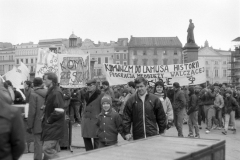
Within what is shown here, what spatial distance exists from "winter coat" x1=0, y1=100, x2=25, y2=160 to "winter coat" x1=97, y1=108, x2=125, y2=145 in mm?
4101

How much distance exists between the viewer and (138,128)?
7.40 metres

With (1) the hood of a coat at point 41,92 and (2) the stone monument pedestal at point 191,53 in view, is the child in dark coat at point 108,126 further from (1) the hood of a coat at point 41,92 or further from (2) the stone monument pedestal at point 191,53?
(2) the stone monument pedestal at point 191,53

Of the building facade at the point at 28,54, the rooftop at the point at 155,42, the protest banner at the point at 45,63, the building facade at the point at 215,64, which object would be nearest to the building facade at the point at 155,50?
the rooftop at the point at 155,42

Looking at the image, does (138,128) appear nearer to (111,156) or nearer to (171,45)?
(111,156)

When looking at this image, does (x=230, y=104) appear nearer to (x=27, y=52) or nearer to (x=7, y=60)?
Result: (x=27, y=52)

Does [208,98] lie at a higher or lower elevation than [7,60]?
lower

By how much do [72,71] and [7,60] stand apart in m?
123

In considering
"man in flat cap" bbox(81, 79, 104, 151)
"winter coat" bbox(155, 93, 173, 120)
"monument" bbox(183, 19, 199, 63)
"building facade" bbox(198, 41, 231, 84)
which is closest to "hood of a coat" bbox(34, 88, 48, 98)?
"man in flat cap" bbox(81, 79, 104, 151)

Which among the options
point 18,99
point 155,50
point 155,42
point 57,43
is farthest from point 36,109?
point 57,43

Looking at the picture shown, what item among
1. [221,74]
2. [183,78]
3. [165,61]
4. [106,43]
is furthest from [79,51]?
[183,78]

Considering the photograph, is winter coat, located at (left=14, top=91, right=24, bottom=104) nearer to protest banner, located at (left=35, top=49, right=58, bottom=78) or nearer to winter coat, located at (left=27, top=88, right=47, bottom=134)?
protest banner, located at (left=35, top=49, right=58, bottom=78)

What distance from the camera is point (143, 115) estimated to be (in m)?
7.34

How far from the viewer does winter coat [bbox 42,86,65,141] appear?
7.41 m

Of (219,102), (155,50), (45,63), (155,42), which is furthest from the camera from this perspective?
(155,42)
